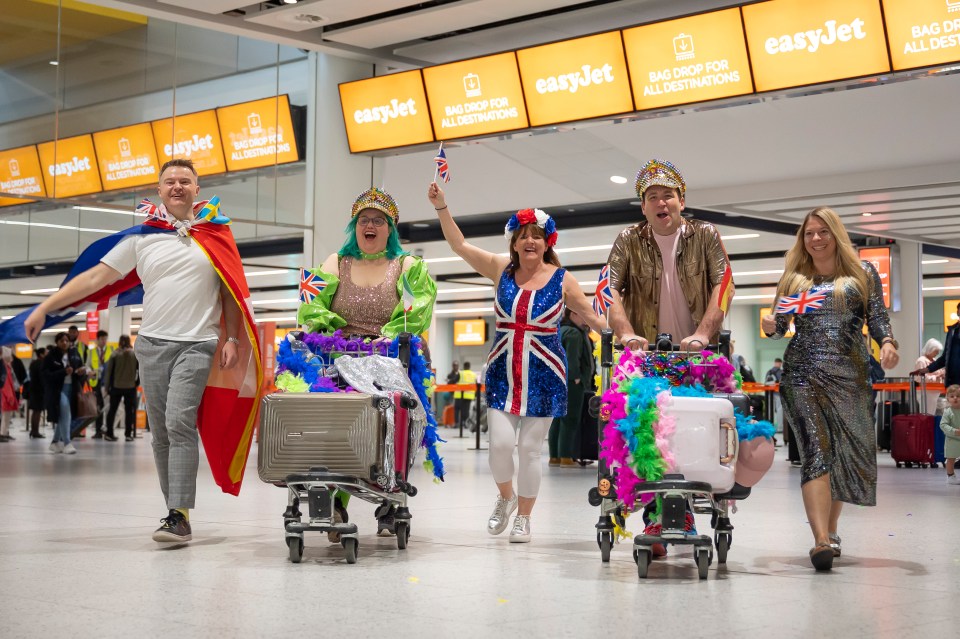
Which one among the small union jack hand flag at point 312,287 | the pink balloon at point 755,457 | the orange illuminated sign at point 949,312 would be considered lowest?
the pink balloon at point 755,457

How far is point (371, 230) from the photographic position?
561 cm

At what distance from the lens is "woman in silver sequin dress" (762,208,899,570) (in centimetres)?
495

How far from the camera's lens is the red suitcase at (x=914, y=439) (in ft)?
43.4

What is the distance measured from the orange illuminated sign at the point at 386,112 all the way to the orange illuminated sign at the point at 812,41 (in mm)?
3472

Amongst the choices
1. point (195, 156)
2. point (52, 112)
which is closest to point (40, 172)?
point (52, 112)

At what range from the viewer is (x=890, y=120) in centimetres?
1220

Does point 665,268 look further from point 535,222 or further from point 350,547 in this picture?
point 350,547

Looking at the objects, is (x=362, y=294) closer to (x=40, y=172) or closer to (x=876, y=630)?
(x=876, y=630)

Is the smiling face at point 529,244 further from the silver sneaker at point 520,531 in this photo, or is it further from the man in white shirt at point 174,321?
the man in white shirt at point 174,321

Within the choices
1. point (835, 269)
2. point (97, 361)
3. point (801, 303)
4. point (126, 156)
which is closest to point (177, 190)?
point (801, 303)

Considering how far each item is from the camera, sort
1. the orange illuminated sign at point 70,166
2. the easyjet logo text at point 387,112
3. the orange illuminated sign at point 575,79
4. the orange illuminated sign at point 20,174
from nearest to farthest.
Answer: the orange illuminated sign at point 575,79
the orange illuminated sign at point 20,174
the orange illuminated sign at point 70,166
the easyjet logo text at point 387,112

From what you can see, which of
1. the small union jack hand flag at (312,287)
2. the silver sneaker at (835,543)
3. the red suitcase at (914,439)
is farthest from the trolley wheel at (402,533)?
the red suitcase at (914,439)

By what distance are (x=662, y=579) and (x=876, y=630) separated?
1128mm

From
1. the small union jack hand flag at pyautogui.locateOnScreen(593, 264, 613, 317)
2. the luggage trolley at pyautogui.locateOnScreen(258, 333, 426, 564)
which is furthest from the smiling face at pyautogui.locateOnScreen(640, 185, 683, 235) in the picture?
the luggage trolley at pyautogui.locateOnScreen(258, 333, 426, 564)
